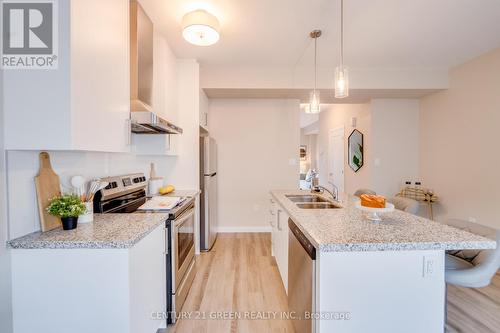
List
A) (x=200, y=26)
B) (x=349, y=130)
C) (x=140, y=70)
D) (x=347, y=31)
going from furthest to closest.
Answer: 1. (x=349, y=130)
2. (x=347, y=31)
3. (x=200, y=26)
4. (x=140, y=70)

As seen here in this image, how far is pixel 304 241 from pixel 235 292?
125 cm

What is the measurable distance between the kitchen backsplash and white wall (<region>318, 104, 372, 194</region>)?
400cm

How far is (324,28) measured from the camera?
2424mm

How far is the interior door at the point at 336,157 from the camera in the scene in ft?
17.4

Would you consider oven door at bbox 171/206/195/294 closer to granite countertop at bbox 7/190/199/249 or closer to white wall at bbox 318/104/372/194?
granite countertop at bbox 7/190/199/249

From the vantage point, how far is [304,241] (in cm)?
138

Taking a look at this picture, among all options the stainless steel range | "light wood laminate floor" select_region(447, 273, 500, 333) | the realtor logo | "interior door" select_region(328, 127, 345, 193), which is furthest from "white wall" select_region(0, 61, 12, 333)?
"interior door" select_region(328, 127, 345, 193)

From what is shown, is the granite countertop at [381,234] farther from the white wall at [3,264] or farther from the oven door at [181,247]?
the white wall at [3,264]

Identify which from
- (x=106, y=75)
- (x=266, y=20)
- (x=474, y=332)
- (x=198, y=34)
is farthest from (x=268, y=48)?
(x=474, y=332)

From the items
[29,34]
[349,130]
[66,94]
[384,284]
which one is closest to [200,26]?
[29,34]

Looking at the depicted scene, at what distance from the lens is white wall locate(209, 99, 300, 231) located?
4.12m

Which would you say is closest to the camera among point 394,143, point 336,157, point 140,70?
point 140,70

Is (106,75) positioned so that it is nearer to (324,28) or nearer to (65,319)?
(65,319)

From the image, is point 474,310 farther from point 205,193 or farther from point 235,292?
point 205,193
